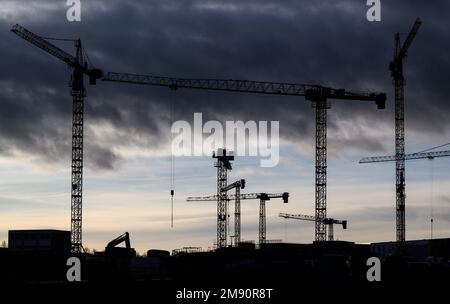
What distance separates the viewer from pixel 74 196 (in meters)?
194

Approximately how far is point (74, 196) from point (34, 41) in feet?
117

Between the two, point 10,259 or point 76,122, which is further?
point 76,122
